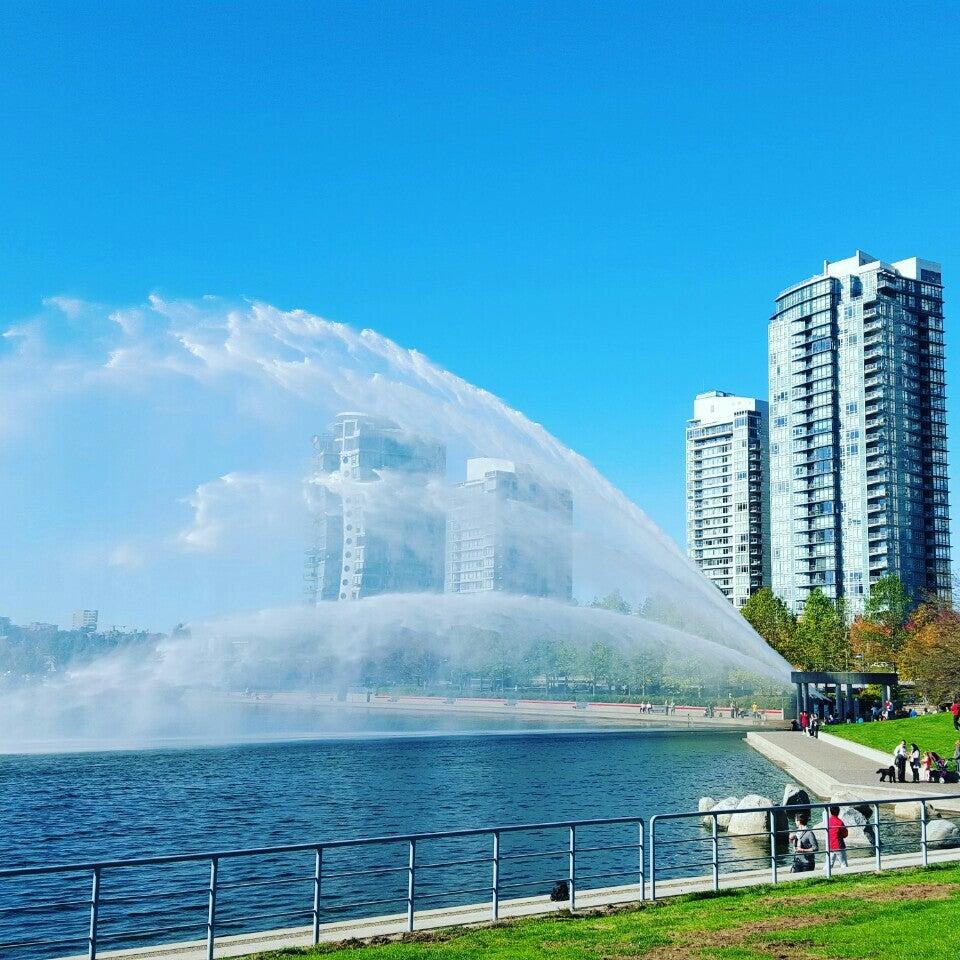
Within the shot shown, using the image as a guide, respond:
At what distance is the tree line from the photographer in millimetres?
115688

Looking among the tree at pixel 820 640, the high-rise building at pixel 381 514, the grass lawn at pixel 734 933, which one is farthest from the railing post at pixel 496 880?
the tree at pixel 820 640

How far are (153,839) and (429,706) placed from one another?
78.5 metres

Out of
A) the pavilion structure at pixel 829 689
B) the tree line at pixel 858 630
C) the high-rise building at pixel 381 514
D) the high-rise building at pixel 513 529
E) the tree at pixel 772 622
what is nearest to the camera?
the high-rise building at pixel 513 529

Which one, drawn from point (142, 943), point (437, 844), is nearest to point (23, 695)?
point (437, 844)

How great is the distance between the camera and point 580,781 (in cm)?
4603

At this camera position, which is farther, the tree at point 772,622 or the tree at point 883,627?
the tree at point 883,627

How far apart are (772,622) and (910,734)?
75441mm

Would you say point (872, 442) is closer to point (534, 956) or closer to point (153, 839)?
point (153, 839)

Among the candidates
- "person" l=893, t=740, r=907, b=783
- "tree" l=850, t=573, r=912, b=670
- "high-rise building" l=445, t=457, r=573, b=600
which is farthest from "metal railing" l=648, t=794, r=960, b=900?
"tree" l=850, t=573, r=912, b=670

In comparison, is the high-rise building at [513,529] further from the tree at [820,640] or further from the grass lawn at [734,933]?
the tree at [820,640]

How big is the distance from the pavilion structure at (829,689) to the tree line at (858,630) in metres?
7.47

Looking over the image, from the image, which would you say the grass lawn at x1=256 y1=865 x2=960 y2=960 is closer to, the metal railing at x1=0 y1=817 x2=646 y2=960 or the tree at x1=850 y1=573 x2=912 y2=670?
the metal railing at x1=0 y1=817 x2=646 y2=960

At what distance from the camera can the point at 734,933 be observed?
13.8 m

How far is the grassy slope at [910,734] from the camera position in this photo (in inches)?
2042
